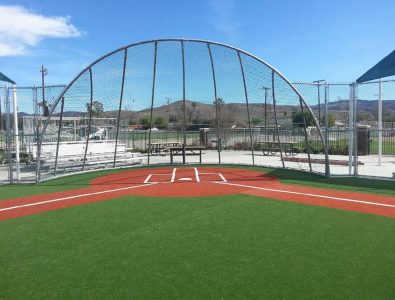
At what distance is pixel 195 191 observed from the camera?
1002cm

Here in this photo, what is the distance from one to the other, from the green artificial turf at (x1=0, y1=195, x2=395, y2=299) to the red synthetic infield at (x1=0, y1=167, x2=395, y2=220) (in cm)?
95

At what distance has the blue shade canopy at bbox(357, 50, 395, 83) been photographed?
11281 mm

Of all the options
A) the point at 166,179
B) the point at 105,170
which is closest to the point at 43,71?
the point at 105,170

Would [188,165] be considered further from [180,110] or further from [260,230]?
[260,230]

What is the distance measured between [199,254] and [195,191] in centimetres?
491

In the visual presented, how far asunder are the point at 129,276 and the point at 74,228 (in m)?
2.58

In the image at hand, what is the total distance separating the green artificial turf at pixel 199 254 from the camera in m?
4.06

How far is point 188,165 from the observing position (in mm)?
15875

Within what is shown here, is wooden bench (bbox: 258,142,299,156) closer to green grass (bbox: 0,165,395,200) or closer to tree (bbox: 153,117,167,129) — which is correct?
tree (bbox: 153,117,167,129)

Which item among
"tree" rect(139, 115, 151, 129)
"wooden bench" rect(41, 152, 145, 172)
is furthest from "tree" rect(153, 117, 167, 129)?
"wooden bench" rect(41, 152, 145, 172)

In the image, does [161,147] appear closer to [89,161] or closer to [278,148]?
[278,148]

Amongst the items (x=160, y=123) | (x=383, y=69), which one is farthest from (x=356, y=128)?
(x=160, y=123)

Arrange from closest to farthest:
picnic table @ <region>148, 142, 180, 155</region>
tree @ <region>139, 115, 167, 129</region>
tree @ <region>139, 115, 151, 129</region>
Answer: tree @ <region>139, 115, 151, 129</region> → tree @ <region>139, 115, 167, 129</region> → picnic table @ <region>148, 142, 180, 155</region>

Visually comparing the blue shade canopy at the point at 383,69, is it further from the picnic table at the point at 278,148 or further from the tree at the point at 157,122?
the tree at the point at 157,122
